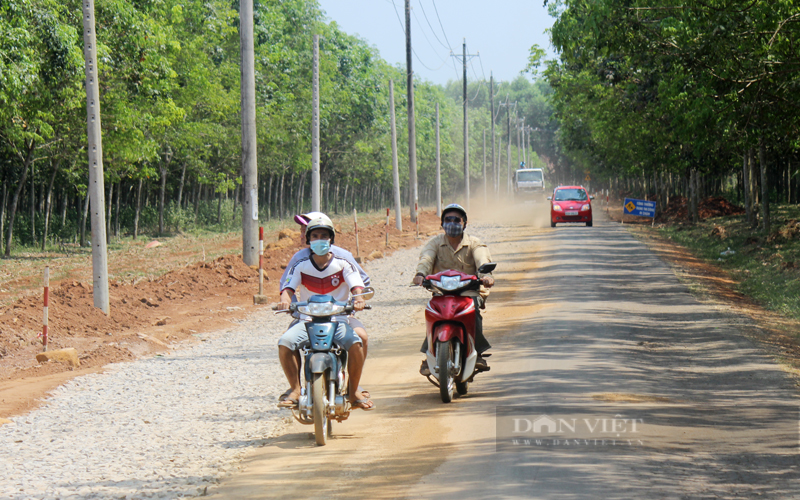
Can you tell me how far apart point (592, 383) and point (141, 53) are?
20.6m

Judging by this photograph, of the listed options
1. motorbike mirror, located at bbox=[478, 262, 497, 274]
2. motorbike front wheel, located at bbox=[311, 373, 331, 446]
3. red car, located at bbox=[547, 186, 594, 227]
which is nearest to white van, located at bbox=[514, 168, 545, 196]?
red car, located at bbox=[547, 186, 594, 227]

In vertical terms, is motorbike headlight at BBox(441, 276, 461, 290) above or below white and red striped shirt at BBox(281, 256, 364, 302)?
below

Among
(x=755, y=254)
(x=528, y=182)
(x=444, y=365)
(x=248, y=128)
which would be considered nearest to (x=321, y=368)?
(x=444, y=365)

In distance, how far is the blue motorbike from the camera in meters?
6.92

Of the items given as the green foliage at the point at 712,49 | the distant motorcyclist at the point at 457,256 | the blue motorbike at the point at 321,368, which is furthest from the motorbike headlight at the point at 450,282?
the green foliage at the point at 712,49

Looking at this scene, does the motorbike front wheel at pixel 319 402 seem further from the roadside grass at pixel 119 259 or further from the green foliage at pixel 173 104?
the roadside grass at pixel 119 259

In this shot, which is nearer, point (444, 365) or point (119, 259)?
point (444, 365)

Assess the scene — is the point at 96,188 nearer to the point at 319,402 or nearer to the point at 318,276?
the point at 318,276

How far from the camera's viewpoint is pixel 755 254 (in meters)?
24.4

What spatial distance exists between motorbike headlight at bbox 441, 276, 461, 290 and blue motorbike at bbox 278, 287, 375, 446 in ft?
4.84

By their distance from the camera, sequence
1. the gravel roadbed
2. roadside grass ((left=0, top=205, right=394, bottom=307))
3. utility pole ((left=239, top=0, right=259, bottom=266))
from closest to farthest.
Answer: the gravel roadbed < utility pole ((left=239, top=0, right=259, bottom=266)) < roadside grass ((left=0, top=205, right=394, bottom=307))

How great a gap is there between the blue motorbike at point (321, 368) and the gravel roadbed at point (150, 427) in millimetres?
677

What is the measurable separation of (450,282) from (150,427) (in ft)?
10.1

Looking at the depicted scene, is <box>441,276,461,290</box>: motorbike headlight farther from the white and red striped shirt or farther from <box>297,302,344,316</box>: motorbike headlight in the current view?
<box>297,302,344,316</box>: motorbike headlight
